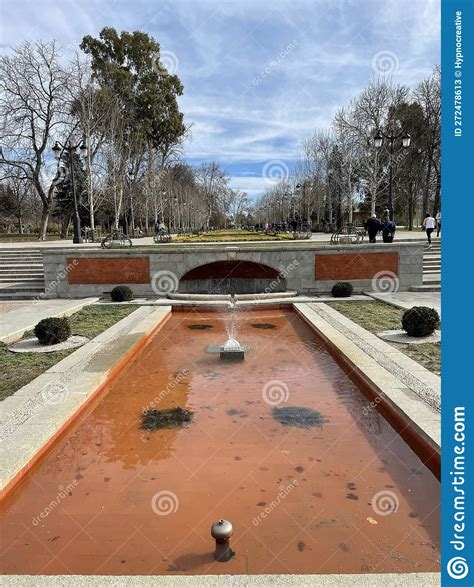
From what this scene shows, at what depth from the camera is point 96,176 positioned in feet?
125

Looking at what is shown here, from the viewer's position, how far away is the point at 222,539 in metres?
3.51

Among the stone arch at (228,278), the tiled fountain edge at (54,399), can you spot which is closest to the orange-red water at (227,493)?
the tiled fountain edge at (54,399)

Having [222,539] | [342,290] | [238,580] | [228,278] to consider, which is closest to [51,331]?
[222,539]

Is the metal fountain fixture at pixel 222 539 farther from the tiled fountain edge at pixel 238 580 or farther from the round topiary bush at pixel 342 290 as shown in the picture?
the round topiary bush at pixel 342 290

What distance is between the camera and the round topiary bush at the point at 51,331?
9.38 m

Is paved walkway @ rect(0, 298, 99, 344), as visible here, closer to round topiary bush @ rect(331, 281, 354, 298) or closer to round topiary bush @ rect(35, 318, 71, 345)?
round topiary bush @ rect(35, 318, 71, 345)

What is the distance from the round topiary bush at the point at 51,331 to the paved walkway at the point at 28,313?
0.96m

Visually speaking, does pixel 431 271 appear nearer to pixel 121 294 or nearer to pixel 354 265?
pixel 354 265

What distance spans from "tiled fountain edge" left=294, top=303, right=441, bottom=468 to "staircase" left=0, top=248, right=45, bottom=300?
37.6ft

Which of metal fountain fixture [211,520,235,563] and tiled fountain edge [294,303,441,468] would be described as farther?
tiled fountain edge [294,303,441,468]

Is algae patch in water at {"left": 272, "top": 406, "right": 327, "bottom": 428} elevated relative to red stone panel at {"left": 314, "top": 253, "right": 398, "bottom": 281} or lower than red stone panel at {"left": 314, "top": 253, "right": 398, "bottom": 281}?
lower

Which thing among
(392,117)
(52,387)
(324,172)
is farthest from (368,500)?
(324,172)

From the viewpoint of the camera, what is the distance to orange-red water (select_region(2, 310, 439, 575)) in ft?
11.5

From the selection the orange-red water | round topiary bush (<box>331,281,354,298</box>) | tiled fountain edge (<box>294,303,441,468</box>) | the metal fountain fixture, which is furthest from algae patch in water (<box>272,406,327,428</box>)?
round topiary bush (<box>331,281,354,298</box>)
